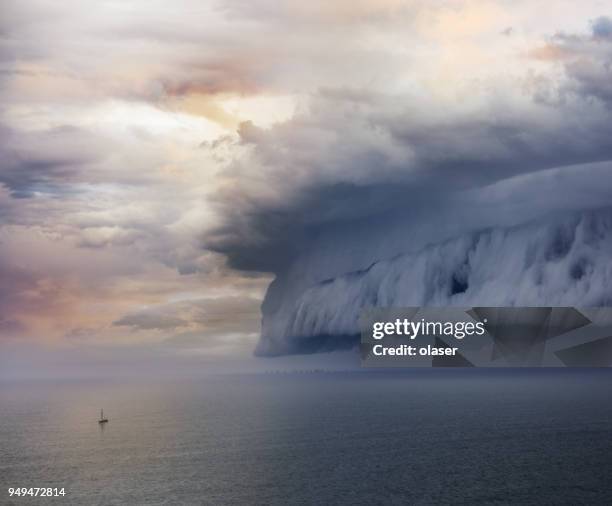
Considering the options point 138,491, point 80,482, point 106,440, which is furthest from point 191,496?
point 106,440

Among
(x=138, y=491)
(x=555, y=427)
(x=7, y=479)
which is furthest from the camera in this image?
(x=555, y=427)

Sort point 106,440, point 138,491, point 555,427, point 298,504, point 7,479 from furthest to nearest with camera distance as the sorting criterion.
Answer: point 555,427, point 106,440, point 7,479, point 138,491, point 298,504

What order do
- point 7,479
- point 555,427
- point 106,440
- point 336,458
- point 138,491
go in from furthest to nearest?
point 555,427 → point 106,440 → point 336,458 → point 7,479 → point 138,491

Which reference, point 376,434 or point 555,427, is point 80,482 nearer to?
point 376,434

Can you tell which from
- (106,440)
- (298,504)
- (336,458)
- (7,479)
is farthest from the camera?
(106,440)

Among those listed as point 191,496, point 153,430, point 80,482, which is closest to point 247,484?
point 191,496

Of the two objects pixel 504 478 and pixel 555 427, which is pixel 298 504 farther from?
pixel 555 427

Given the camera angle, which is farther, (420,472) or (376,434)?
(376,434)

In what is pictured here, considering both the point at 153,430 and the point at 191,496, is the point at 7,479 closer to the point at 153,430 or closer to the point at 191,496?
the point at 191,496

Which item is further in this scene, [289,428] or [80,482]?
[289,428]
